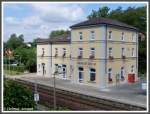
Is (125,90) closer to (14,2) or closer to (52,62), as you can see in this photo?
(52,62)

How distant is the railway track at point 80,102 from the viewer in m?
11.1

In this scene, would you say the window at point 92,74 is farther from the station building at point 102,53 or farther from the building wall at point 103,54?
the building wall at point 103,54

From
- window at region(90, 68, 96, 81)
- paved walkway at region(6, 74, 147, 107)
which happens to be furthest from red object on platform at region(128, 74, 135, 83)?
window at region(90, 68, 96, 81)

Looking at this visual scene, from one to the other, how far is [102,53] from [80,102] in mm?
4755

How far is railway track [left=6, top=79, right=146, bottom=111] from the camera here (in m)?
11.1

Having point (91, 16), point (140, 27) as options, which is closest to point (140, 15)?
point (140, 27)

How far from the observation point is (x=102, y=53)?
52.6ft

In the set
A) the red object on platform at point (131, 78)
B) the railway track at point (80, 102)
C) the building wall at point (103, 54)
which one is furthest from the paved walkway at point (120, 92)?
the building wall at point (103, 54)

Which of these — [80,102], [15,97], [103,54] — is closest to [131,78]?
[103,54]

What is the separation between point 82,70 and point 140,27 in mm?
4587

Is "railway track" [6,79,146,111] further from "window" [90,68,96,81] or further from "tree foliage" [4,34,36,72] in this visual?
"window" [90,68,96,81]

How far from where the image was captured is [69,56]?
18797 mm

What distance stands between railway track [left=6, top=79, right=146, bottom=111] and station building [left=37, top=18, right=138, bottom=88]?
278 cm

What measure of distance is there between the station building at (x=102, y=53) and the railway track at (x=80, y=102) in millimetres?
2780
